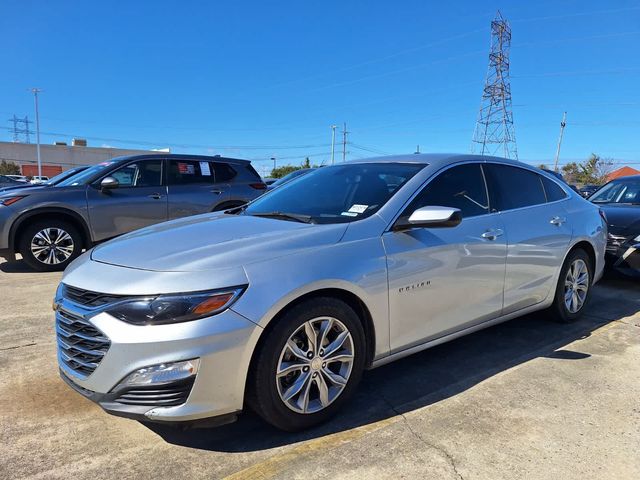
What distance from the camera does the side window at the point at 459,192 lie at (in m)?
3.33

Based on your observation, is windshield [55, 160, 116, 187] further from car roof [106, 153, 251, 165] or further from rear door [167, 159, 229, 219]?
rear door [167, 159, 229, 219]

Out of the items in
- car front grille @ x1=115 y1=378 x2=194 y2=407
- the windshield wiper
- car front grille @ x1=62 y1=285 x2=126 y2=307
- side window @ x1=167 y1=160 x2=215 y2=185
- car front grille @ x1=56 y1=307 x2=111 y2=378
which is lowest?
car front grille @ x1=115 y1=378 x2=194 y2=407

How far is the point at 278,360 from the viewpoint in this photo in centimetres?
246

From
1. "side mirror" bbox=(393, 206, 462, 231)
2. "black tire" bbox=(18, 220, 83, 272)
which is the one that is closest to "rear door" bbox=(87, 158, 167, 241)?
"black tire" bbox=(18, 220, 83, 272)

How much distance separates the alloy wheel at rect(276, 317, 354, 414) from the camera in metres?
2.54

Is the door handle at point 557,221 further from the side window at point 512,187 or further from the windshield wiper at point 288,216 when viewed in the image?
the windshield wiper at point 288,216

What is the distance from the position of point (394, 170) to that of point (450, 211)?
0.76m

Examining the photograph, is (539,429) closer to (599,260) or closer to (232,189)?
(599,260)

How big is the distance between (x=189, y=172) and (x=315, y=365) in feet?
19.1

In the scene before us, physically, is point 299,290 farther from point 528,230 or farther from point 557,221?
point 557,221

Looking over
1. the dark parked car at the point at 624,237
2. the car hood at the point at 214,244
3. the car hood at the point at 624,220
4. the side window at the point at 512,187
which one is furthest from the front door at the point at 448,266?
the car hood at the point at 624,220

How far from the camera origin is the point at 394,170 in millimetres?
3568

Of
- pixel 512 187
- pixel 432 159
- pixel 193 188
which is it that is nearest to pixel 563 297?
pixel 512 187

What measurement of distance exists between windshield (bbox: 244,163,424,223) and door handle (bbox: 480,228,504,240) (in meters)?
0.69
